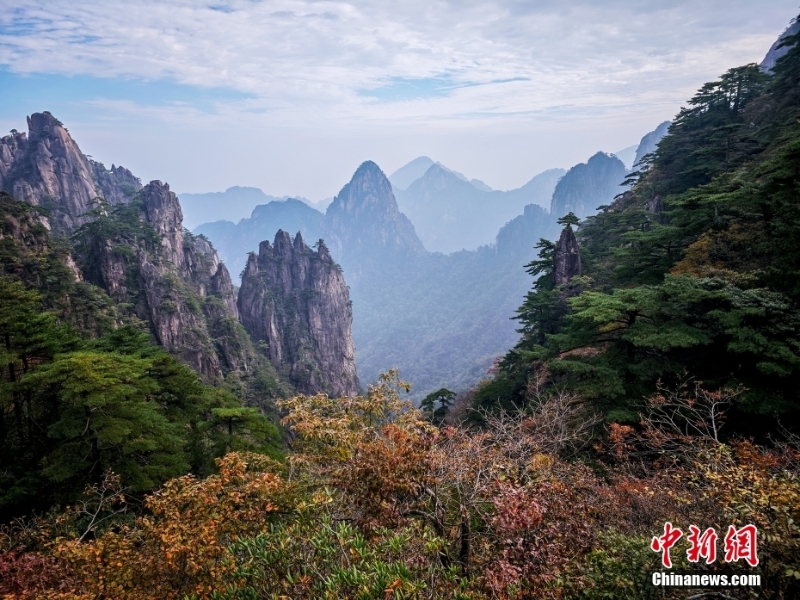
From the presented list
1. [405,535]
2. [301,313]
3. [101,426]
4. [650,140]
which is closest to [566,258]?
[405,535]

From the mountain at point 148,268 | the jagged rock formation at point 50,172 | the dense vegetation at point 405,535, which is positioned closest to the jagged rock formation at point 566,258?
the dense vegetation at point 405,535

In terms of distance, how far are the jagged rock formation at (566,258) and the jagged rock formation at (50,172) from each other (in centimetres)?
6148

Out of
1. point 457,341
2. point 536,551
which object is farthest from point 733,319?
point 457,341

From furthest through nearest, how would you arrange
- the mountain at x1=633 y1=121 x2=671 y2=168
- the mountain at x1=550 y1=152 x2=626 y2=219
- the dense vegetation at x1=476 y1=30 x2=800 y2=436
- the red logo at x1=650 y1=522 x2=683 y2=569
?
the mountain at x1=550 y1=152 x2=626 y2=219
the mountain at x1=633 y1=121 x2=671 y2=168
the dense vegetation at x1=476 y1=30 x2=800 y2=436
the red logo at x1=650 y1=522 x2=683 y2=569

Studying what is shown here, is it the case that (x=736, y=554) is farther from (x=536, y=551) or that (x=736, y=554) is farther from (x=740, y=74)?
(x=740, y=74)

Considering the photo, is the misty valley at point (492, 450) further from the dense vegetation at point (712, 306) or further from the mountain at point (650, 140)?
A: the mountain at point (650, 140)

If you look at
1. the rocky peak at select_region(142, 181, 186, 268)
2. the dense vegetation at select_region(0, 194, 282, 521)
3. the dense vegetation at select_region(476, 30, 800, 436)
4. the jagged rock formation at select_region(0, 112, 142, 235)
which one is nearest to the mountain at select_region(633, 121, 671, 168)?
the dense vegetation at select_region(476, 30, 800, 436)

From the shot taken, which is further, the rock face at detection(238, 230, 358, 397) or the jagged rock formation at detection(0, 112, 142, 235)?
the rock face at detection(238, 230, 358, 397)

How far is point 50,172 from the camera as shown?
6031 centimetres

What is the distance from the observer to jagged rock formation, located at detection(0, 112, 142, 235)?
2232 inches

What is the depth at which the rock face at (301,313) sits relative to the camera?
6450 cm

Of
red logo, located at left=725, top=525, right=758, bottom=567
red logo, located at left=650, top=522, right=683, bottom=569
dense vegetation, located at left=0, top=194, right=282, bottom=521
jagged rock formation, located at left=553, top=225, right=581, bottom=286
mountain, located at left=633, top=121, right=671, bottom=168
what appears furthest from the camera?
mountain, located at left=633, top=121, right=671, bottom=168

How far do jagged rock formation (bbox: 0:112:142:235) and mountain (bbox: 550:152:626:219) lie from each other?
181799mm

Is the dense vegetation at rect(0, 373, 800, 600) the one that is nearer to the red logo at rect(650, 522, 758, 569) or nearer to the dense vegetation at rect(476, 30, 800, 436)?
the red logo at rect(650, 522, 758, 569)
